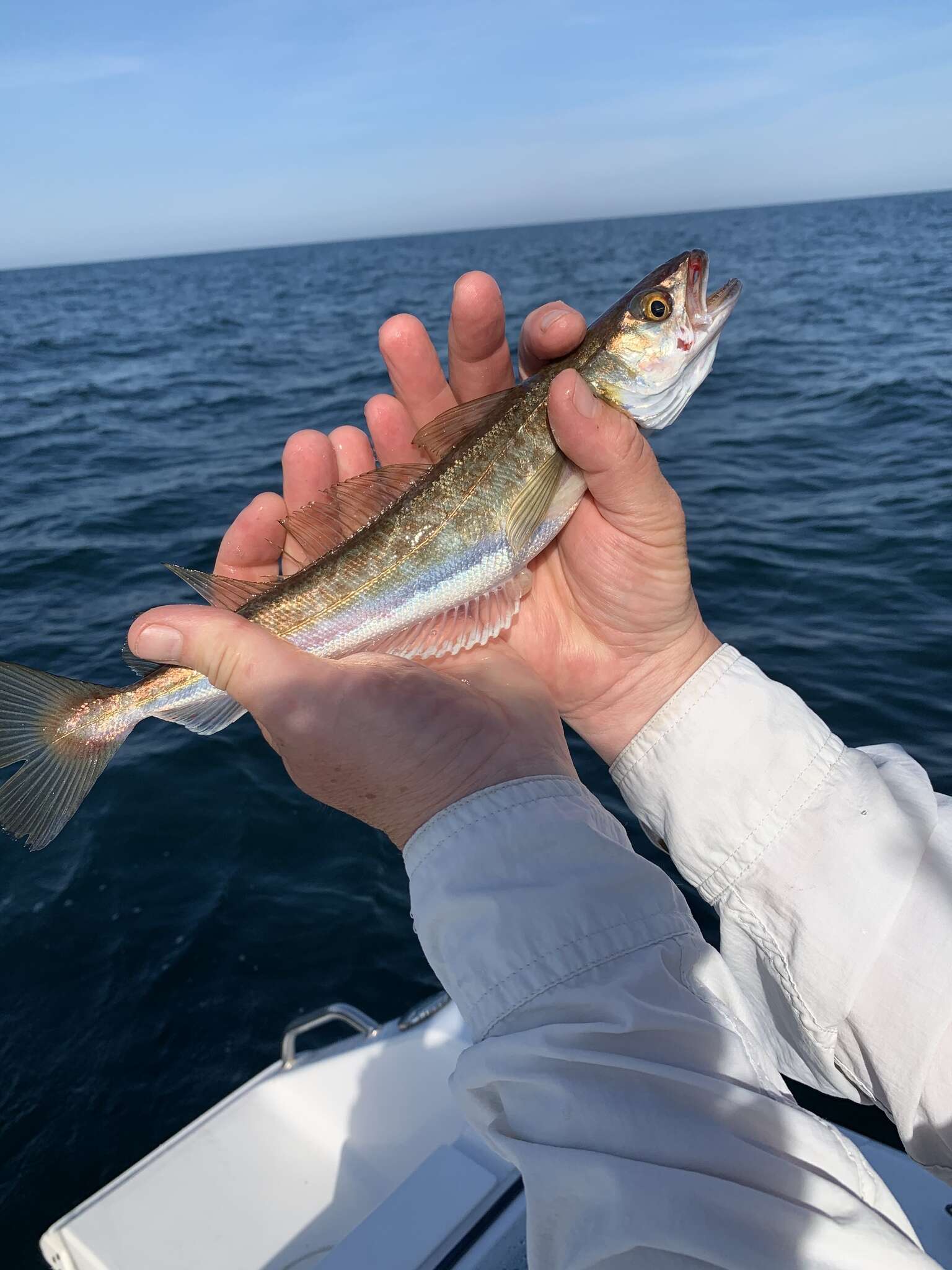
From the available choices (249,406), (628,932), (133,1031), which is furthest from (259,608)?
(249,406)

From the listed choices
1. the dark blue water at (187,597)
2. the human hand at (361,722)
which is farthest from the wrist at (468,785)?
the dark blue water at (187,597)

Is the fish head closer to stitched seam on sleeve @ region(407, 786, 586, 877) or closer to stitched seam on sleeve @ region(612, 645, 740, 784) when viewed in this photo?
stitched seam on sleeve @ region(612, 645, 740, 784)

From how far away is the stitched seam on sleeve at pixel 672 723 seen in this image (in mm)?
3379

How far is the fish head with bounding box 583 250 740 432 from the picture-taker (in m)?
4.01

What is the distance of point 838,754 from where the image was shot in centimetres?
304

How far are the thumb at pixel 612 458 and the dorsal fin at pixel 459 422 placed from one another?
17.7 inches

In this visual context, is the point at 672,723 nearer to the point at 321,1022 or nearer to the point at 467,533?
the point at 467,533

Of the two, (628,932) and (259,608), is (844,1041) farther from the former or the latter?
(259,608)

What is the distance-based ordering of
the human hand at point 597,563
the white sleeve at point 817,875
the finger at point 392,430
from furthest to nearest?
the finger at point 392,430 → the human hand at point 597,563 → the white sleeve at point 817,875

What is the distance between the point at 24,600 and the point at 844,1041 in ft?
40.0

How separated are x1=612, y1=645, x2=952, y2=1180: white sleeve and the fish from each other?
3.69 feet

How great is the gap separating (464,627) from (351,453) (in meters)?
1.32

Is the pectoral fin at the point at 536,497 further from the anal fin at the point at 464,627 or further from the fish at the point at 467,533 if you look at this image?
the anal fin at the point at 464,627

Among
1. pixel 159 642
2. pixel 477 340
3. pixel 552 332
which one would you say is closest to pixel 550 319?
pixel 552 332
